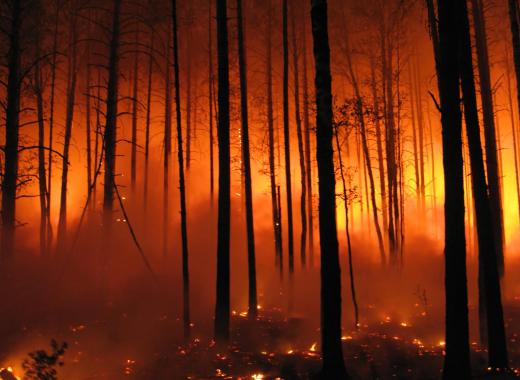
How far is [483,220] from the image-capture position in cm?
843

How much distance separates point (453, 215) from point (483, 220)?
86.7 inches

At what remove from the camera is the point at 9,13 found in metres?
11.9

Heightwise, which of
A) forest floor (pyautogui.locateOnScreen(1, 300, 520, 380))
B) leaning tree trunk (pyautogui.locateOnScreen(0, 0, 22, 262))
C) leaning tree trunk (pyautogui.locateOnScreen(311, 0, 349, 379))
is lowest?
forest floor (pyautogui.locateOnScreen(1, 300, 520, 380))

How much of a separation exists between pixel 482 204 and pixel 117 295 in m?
11.4

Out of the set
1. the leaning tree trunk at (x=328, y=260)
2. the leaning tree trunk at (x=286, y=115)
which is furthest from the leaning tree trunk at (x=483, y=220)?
the leaning tree trunk at (x=286, y=115)

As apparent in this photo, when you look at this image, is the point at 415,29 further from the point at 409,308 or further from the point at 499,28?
the point at 409,308

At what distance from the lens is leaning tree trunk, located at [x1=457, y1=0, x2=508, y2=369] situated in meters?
8.10

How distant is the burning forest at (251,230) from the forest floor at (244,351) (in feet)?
0.23

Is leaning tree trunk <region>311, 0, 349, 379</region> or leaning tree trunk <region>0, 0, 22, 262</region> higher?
leaning tree trunk <region>0, 0, 22, 262</region>

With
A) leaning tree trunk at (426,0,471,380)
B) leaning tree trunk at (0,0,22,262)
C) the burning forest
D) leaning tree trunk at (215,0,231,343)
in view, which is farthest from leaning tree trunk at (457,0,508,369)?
leaning tree trunk at (0,0,22,262)

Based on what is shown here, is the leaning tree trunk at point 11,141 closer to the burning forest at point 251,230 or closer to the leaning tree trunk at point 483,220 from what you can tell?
the burning forest at point 251,230

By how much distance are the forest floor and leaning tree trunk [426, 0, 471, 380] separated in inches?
64.1

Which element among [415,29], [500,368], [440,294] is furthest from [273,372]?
[415,29]

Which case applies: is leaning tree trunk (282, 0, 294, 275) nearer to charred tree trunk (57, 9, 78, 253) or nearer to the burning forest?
the burning forest
